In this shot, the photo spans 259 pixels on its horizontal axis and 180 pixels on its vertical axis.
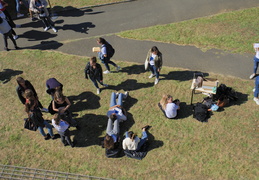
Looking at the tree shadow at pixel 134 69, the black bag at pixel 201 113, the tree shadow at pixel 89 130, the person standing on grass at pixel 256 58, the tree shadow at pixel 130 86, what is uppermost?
the person standing on grass at pixel 256 58

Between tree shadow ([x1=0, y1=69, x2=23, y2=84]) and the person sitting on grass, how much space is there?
6.57 m

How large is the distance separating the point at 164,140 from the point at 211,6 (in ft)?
29.7

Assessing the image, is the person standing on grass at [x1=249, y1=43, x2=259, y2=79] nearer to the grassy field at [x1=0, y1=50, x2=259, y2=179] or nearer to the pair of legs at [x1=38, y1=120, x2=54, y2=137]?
the grassy field at [x1=0, y1=50, x2=259, y2=179]

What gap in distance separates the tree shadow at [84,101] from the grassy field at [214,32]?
13.3ft

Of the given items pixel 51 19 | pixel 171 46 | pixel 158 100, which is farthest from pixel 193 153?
pixel 51 19

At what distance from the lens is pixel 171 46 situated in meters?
11.4

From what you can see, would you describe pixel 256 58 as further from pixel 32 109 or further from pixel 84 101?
pixel 32 109

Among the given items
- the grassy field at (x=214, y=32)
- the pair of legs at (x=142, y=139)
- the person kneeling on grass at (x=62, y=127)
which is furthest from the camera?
the grassy field at (x=214, y=32)

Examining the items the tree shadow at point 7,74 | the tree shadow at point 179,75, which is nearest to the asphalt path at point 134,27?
the tree shadow at point 179,75

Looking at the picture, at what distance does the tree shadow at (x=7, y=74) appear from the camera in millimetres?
10643

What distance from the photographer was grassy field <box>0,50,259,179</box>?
7.46m

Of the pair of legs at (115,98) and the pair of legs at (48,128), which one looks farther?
the pair of legs at (115,98)

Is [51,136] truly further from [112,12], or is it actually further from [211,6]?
[211,6]

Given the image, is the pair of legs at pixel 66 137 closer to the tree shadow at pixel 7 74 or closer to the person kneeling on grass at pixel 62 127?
the person kneeling on grass at pixel 62 127
